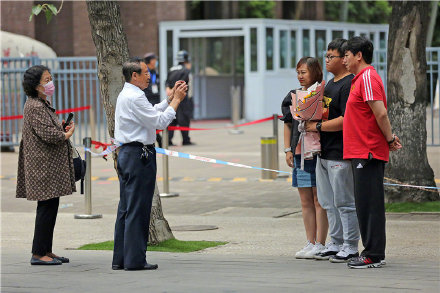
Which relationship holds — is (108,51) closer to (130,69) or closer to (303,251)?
(130,69)

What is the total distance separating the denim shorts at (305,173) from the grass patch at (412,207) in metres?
3.51

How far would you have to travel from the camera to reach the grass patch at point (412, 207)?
1218 centimetres

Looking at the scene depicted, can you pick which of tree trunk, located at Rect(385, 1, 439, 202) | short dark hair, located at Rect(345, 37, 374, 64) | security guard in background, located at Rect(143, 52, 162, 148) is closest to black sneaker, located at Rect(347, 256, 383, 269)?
short dark hair, located at Rect(345, 37, 374, 64)

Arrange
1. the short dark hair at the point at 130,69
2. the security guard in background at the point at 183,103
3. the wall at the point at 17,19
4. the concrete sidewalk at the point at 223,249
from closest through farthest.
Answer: the concrete sidewalk at the point at 223,249 → the short dark hair at the point at 130,69 → the security guard in background at the point at 183,103 → the wall at the point at 17,19

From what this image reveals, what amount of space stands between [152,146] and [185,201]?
567 cm

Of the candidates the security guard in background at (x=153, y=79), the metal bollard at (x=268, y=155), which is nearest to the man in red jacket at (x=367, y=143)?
the metal bollard at (x=268, y=155)

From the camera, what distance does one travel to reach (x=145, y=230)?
854 centimetres

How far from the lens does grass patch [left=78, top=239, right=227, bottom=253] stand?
388 inches

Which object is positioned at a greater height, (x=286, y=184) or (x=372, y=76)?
(x=372, y=76)

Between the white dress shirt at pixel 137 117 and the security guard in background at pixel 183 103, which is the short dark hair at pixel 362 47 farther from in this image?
the security guard in background at pixel 183 103

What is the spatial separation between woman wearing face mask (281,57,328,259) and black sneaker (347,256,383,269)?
722 millimetres

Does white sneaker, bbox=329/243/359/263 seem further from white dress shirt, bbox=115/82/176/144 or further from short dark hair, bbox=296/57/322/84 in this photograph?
white dress shirt, bbox=115/82/176/144

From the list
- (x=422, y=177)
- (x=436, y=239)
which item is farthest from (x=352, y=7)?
(x=436, y=239)

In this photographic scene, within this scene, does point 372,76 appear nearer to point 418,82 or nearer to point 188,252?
point 188,252
